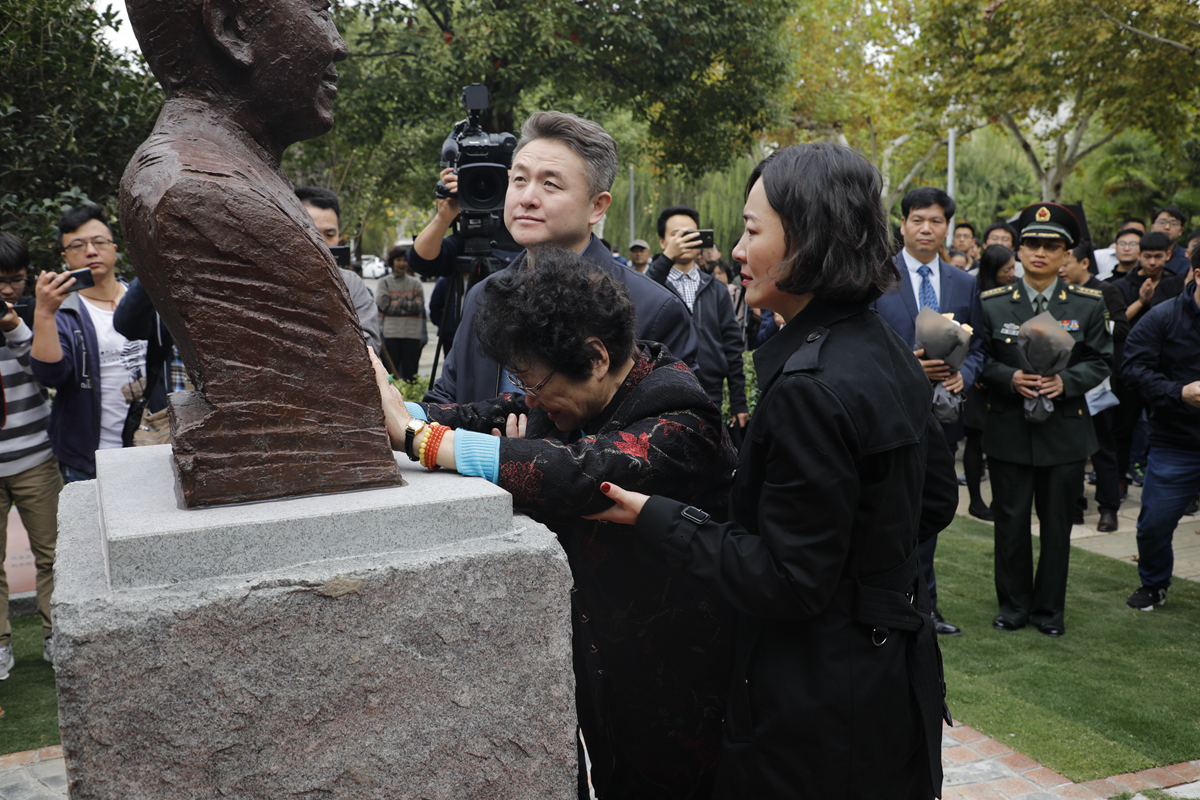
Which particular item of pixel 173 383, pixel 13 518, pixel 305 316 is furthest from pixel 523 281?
pixel 13 518

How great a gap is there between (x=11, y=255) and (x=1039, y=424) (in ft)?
15.4

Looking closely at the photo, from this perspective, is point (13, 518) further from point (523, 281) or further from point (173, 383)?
point (523, 281)

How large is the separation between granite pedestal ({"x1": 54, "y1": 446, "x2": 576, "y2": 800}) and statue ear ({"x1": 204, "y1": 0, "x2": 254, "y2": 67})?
0.83m

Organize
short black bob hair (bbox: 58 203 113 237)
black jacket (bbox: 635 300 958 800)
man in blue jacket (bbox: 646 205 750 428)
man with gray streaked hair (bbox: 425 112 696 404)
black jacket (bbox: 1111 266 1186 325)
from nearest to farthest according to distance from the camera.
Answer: black jacket (bbox: 635 300 958 800), man with gray streaked hair (bbox: 425 112 696 404), short black bob hair (bbox: 58 203 113 237), man in blue jacket (bbox: 646 205 750 428), black jacket (bbox: 1111 266 1186 325)

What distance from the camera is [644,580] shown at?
185 centimetres

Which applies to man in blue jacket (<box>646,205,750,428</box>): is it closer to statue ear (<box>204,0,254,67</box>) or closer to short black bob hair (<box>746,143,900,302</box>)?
short black bob hair (<box>746,143,900,302</box>)

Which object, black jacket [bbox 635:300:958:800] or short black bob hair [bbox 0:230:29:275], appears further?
short black bob hair [bbox 0:230:29:275]

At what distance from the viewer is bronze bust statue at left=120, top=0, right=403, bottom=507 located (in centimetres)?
158

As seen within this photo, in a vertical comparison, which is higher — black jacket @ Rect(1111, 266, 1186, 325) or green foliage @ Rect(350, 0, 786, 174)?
green foliage @ Rect(350, 0, 786, 174)

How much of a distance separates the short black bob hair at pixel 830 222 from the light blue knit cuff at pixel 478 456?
626mm

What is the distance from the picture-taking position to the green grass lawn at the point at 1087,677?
3416 millimetres

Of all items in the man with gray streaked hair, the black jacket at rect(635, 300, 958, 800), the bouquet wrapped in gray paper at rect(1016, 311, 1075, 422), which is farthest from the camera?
the bouquet wrapped in gray paper at rect(1016, 311, 1075, 422)

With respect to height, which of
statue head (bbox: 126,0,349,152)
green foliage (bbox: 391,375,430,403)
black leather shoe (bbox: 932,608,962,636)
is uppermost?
statue head (bbox: 126,0,349,152)

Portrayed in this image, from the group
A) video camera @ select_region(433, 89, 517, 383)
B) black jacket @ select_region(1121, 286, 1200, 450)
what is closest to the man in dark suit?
black jacket @ select_region(1121, 286, 1200, 450)
